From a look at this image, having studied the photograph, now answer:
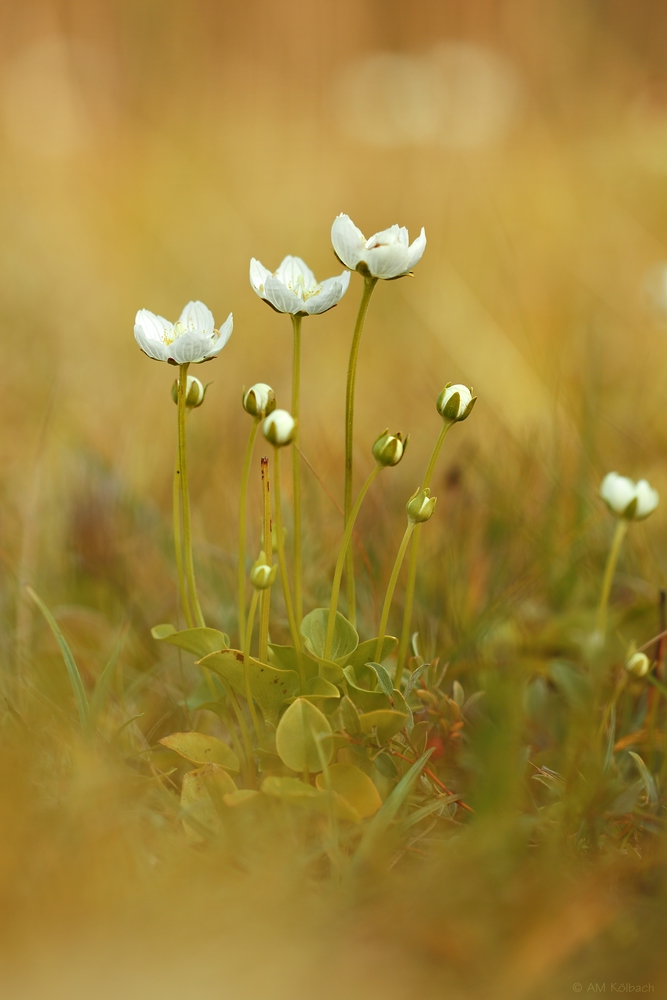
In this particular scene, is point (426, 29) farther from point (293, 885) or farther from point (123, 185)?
point (293, 885)

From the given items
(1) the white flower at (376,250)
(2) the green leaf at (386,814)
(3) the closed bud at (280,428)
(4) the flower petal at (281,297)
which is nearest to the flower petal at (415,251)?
(1) the white flower at (376,250)

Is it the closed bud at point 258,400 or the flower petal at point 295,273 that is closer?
the closed bud at point 258,400

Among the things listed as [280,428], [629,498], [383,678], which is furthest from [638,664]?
[280,428]

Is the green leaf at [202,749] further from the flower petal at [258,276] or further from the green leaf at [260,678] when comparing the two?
the flower petal at [258,276]

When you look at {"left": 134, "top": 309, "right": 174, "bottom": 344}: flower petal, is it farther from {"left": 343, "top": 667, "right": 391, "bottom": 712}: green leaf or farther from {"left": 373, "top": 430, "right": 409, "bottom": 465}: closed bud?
{"left": 343, "top": 667, "right": 391, "bottom": 712}: green leaf

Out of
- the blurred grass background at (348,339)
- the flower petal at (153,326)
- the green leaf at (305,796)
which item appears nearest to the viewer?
the blurred grass background at (348,339)

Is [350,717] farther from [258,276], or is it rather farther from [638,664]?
[258,276]
